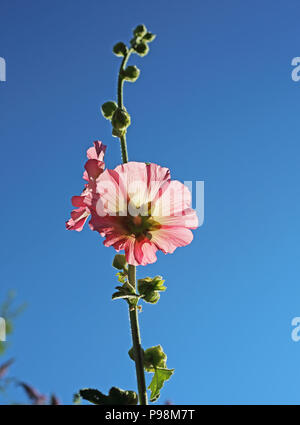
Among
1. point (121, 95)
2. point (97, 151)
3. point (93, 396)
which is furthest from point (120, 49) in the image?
point (93, 396)

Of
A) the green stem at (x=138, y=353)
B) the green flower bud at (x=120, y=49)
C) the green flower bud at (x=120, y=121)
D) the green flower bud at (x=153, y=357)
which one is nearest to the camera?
the green stem at (x=138, y=353)

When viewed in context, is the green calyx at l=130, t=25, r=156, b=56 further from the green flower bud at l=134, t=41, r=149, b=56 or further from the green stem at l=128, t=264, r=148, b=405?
the green stem at l=128, t=264, r=148, b=405

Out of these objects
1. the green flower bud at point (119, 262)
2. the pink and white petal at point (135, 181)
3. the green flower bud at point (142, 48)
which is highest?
the green flower bud at point (142, 48)

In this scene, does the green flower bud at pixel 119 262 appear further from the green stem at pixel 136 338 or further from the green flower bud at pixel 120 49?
the green flower bud at pixel 120 49

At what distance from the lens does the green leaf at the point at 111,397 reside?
0.94m

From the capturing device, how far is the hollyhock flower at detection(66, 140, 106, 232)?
3.52 ft

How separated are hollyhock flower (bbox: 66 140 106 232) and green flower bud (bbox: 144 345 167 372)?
351mm

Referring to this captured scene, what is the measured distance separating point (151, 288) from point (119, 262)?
0.32 ft

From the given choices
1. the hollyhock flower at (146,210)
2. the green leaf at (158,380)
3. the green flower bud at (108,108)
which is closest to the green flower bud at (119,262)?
the hollyhock flower at (146,210)

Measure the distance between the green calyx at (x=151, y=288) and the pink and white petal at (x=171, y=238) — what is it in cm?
8

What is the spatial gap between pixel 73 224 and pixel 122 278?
0.63ft
